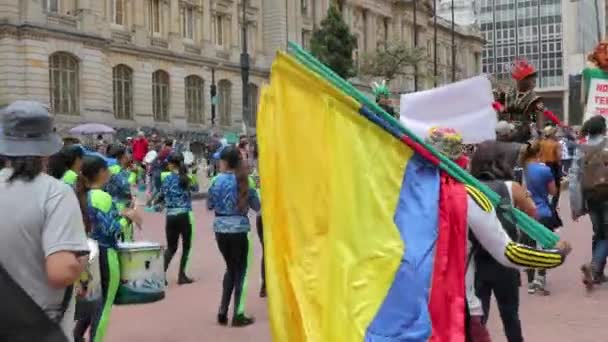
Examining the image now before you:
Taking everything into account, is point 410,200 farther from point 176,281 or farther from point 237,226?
point 176,281

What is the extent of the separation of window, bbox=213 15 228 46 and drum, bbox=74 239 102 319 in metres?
43.7

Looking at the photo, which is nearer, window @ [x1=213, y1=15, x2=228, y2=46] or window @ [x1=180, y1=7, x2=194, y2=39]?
window @ [x1=180, y1=7, x2=194, y2=39]

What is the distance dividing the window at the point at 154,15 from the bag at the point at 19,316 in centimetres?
4089

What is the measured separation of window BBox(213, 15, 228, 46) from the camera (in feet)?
157

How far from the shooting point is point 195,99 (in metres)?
45.2

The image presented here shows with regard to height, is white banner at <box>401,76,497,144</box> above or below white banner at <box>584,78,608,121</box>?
below

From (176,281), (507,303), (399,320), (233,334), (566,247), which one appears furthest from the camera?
(176,281)

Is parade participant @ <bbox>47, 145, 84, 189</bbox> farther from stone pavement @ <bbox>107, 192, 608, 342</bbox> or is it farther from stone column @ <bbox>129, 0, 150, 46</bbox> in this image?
stone column @ <bbox>129, 0, 150, 46</bbox>

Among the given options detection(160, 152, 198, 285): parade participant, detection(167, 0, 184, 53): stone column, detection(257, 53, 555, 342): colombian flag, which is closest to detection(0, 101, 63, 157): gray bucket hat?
detection(257, 53, 555, 342): colombian flag

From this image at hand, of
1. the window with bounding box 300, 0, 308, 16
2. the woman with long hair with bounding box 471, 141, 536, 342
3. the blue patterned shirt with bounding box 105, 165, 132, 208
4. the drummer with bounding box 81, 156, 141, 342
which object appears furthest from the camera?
the window with bounding box 300, 0, 308, 16

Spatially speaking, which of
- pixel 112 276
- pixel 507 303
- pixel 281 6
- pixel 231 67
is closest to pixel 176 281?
pixel 112 276

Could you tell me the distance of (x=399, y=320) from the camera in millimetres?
3531

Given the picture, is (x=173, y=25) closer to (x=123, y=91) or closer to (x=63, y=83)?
(x=123, y=91)

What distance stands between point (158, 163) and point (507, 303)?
665 inches
